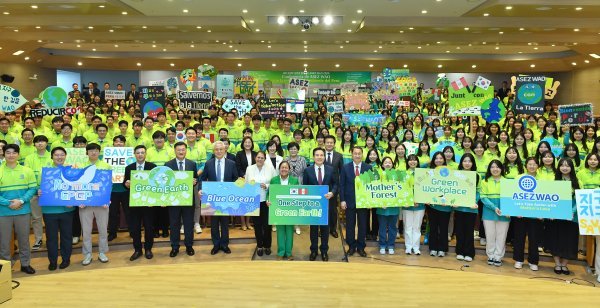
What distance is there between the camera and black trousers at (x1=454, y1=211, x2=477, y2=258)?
6355mm

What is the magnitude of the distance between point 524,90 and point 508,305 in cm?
622

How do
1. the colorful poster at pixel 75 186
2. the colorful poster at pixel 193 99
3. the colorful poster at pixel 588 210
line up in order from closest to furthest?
the colorful poster at pixel 588 210, the colorful poster at pixel 75 186, the colorful poster at pixel 193 99

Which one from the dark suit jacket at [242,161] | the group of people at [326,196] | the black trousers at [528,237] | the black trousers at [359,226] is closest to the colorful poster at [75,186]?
the group of people at [326,196]

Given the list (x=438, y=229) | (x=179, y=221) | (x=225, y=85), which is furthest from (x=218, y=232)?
(x=225, y=85)

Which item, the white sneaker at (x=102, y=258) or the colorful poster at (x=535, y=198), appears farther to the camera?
the white sneaker at (x=102, y=258)

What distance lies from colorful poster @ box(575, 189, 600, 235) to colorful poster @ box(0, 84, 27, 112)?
910cm

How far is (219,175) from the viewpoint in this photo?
6.41m

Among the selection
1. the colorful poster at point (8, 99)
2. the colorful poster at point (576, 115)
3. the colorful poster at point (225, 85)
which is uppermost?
the colorful poster at point (225, 85)

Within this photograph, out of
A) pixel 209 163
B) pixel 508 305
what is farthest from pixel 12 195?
pixel 508 305

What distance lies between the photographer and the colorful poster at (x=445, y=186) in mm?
6173

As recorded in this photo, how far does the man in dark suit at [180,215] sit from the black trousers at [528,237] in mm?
4673

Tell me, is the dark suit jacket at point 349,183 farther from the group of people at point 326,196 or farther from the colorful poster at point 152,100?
the colorful poster at point 152,100

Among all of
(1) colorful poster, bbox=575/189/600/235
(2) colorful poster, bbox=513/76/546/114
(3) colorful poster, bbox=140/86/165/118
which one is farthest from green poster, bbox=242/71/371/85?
(1) colorful poster, bbox=575/189/600/235

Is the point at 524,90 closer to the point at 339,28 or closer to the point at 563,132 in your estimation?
the point at 563,132
